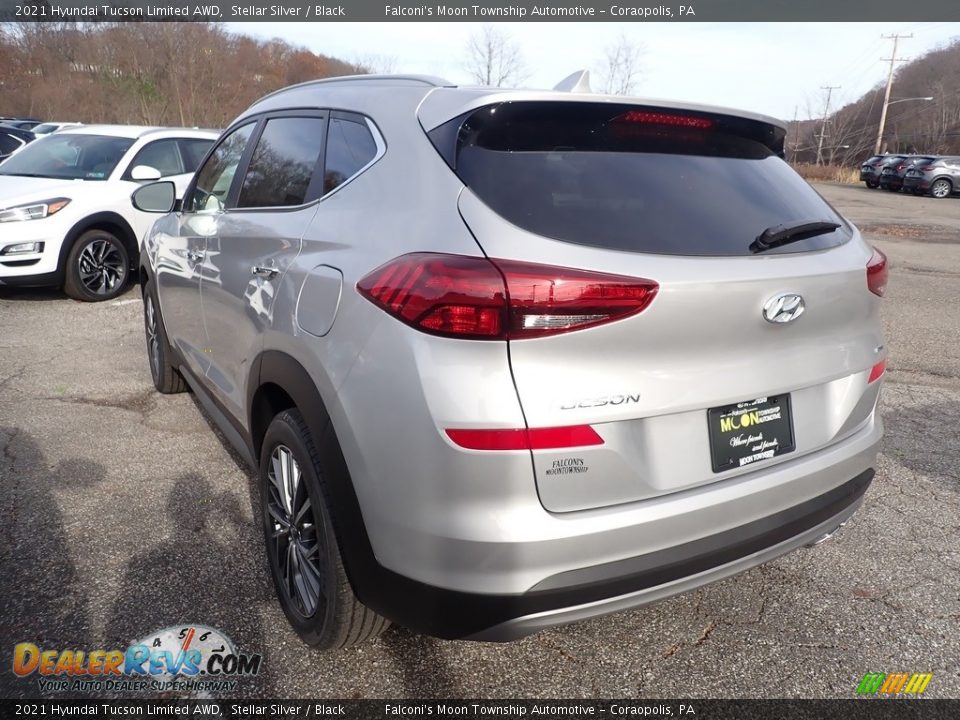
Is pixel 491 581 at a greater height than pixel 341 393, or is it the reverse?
pixel 341 393

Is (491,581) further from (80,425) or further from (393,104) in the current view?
(80,425)

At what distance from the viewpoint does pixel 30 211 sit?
6895mm

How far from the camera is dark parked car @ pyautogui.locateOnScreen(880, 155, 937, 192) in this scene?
28.4 m

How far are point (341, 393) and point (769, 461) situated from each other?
1.21 metres

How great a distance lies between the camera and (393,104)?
2.14 metres

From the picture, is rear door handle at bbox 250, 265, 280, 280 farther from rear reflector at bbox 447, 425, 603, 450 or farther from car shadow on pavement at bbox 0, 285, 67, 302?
car shadow on pavement at bbox 0, 285, 67, 302

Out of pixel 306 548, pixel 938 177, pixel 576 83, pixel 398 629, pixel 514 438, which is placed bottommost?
pixel 938 177

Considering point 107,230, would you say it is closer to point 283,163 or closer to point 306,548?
point 283,163

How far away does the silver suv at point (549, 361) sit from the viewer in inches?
63.4

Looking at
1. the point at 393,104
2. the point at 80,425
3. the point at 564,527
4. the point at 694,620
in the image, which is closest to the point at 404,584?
the point at 564,527

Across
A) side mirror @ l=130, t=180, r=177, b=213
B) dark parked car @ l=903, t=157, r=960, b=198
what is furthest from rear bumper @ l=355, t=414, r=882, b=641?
dark parked car @ l=903, t=157, r=960, b=198

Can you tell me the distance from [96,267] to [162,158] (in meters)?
1.61

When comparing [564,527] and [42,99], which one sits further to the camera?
[42,99]

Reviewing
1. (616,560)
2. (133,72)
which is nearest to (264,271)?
(616,560)
